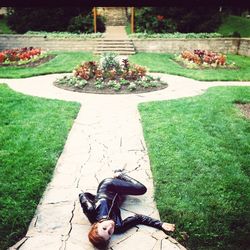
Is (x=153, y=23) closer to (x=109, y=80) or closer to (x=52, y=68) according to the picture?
(x=52, y=68)

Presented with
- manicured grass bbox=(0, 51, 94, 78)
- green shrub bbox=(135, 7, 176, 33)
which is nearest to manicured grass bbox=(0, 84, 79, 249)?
manicured grass bbox=(0, 51, 94, 78)

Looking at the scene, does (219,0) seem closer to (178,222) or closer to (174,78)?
(178,222)

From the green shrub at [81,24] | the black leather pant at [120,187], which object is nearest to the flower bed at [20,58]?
the green shrub at [81,24]

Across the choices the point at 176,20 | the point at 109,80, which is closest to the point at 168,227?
the point at 109,80

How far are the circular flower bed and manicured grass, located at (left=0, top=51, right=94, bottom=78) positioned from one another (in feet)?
5.61

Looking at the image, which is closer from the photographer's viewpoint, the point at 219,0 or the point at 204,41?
the point at 219,0

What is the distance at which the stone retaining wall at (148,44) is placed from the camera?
1728cm

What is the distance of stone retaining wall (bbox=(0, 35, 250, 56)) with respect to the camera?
17281mm

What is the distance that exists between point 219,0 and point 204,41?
15.2 m

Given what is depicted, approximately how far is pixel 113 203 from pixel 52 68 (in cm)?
989

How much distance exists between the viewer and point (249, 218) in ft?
14.1

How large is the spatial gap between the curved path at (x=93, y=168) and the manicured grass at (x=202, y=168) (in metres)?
0.26

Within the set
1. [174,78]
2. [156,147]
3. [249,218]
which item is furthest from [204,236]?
[174,78]

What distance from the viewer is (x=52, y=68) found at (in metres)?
13.2
